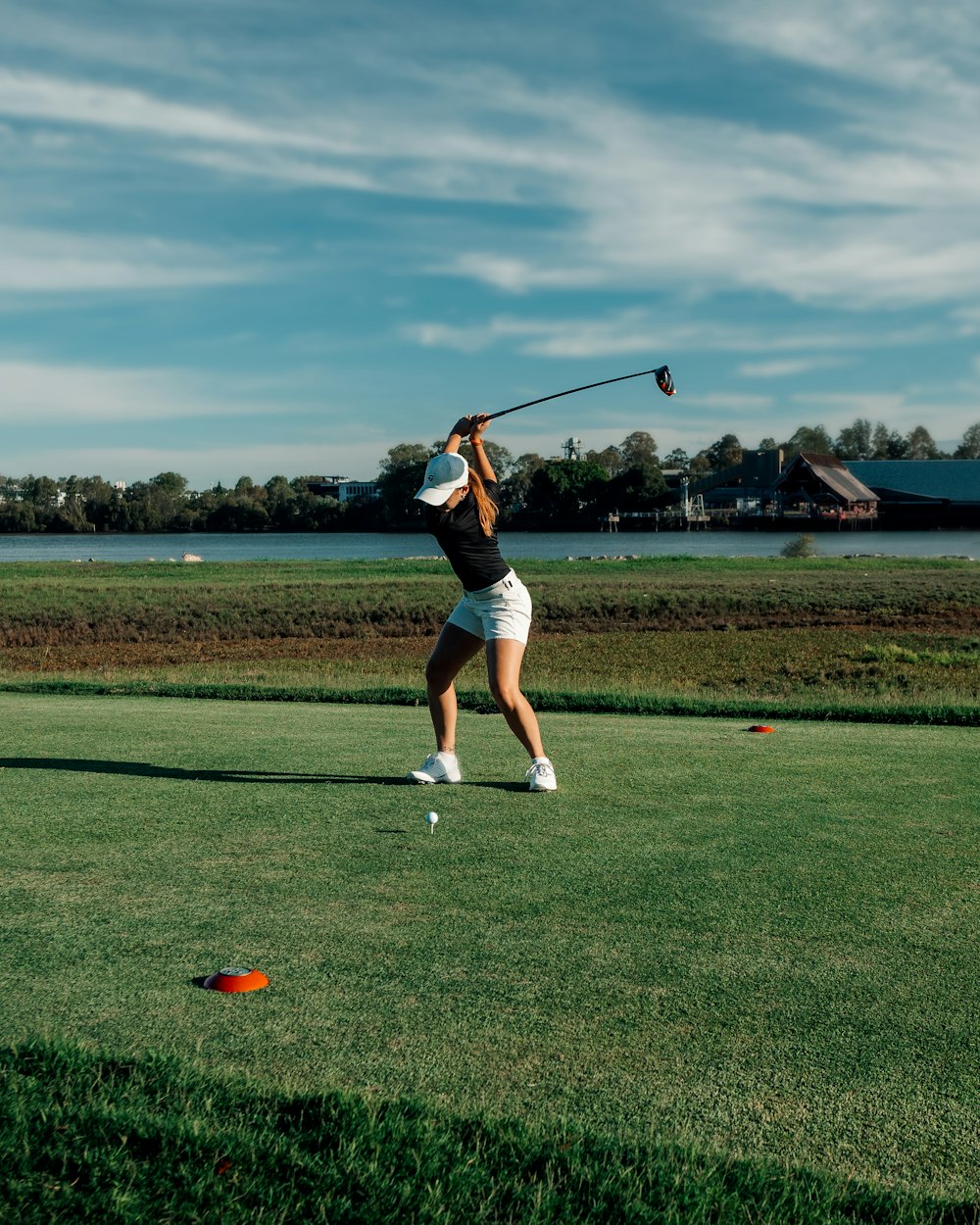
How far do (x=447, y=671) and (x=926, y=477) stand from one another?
153m

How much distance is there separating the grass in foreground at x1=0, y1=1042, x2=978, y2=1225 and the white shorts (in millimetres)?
4532

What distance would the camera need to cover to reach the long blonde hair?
24.8ft

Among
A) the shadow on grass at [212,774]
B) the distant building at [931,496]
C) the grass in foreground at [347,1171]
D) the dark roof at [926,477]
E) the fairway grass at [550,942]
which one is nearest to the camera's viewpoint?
the grass in foreground at [347,1171]

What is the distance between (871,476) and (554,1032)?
512 feet

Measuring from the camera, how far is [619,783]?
7574mm

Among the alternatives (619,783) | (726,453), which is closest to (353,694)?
(619,783)

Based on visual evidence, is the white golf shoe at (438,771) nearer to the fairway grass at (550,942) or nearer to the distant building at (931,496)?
the fairway grass at (550,942)

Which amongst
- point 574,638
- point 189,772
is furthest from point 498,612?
point 574,638

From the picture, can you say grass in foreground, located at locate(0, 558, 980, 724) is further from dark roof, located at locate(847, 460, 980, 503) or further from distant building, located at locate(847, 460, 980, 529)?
dark roof, located at locate(847, 460, 980, 503)

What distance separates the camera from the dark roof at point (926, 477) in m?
A: 147

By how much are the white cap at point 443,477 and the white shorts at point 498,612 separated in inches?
25.7

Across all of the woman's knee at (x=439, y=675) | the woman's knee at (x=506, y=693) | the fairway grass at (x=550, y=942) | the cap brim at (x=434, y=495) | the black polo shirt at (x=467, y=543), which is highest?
the cap brim at (x=434, y=495)

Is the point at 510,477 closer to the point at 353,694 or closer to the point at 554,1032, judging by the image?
the point at 353,694

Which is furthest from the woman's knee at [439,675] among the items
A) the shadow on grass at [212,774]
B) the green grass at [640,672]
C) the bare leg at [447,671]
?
Answer: the green grass at [640,672]
